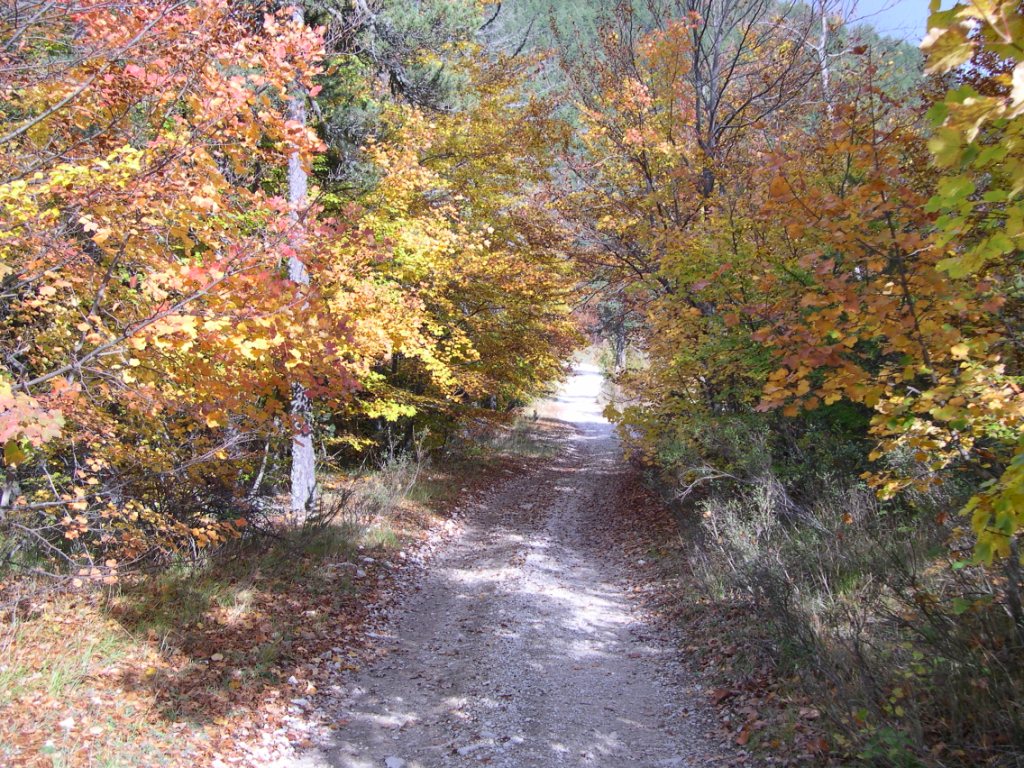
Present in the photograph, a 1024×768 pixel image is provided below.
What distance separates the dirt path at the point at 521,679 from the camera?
194 inches

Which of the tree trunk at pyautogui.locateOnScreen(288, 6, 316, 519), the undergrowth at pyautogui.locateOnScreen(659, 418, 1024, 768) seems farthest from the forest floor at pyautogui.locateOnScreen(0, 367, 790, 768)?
the tree trunk at pyautogui.locateOnScreen(288, 6, 316, 519)

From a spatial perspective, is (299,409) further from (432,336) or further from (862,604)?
(862,604)

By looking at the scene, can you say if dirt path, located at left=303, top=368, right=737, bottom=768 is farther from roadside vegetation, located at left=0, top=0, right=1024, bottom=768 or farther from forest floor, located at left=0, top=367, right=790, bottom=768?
roadside vegetation, located at left=0, top=0, right=1024, bottom=768

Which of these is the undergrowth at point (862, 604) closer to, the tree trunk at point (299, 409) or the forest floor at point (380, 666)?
the forest floor at point (380, 666)

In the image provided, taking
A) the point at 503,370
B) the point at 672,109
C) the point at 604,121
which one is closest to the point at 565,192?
the point at 604,121

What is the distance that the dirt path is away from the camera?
16.2 feet

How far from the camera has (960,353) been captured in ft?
10.6

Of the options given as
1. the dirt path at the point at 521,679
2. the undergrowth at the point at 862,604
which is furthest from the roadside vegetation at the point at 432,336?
the dirt path at the point at 521,679

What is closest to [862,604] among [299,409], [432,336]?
[299,409]

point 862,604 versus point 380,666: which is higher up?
point 862,604

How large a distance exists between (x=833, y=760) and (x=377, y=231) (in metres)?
9.19

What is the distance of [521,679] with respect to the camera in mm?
6035

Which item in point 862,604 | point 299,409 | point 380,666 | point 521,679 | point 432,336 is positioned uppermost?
point 432,336

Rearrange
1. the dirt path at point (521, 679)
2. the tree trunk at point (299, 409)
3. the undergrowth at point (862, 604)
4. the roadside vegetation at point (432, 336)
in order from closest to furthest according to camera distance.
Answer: the undergrowth at point (862, 604) → the roadside vegetation at point (432, 336) → the dirt path at point (521, 679) → the tree trunk at point (299, 409)
